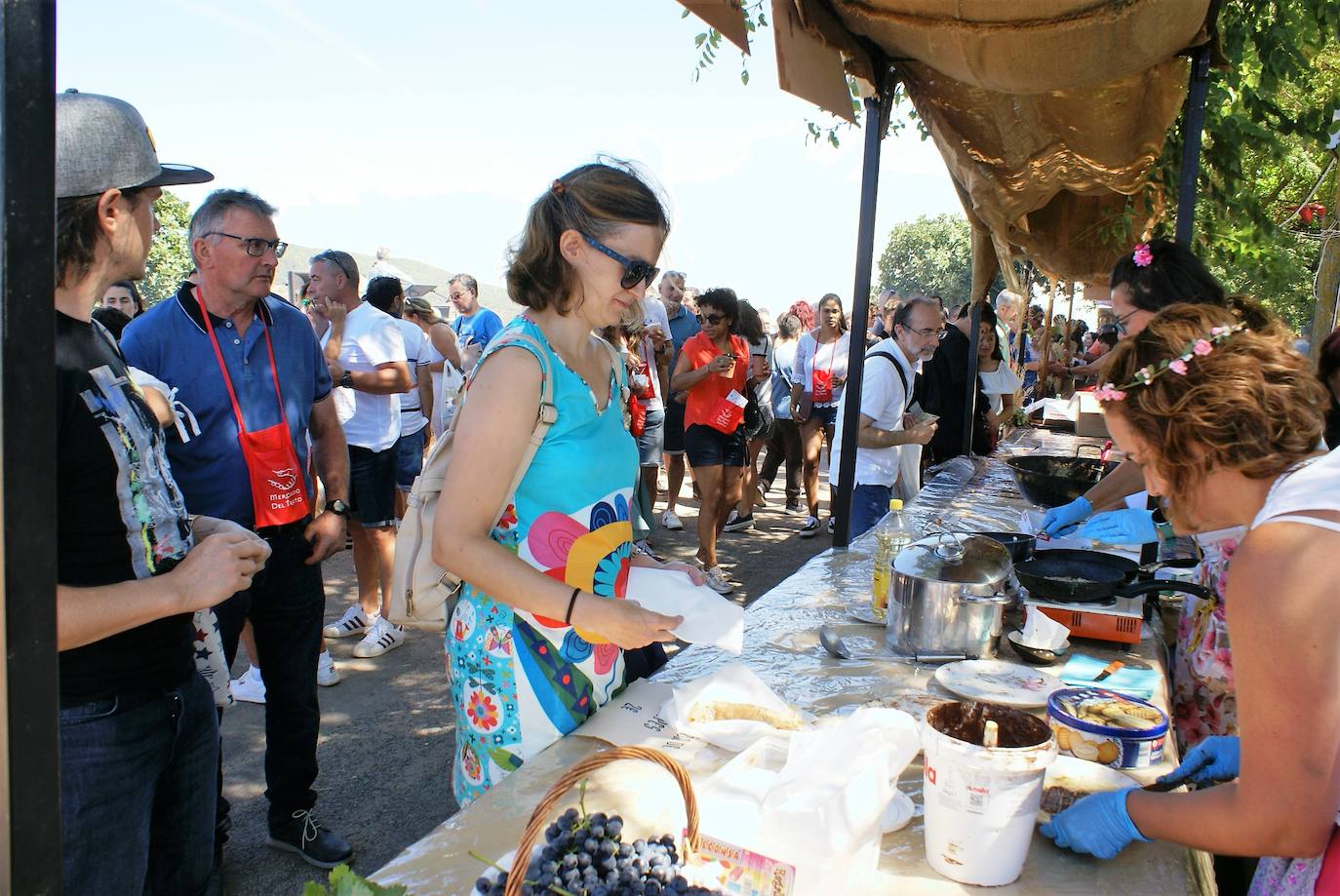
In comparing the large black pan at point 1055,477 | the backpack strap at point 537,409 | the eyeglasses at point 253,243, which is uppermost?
the eyeglasses at point 253,243

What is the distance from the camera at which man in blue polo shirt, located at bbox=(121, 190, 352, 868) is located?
2443 mm

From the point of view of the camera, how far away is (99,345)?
62.3 inches

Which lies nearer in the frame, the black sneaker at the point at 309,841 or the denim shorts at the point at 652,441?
the black sneaker at the point at 309,841

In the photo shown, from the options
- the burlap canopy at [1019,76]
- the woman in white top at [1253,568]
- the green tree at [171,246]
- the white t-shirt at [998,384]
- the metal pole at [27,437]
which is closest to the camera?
the metal pole at [27,437]

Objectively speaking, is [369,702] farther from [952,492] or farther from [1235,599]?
[1235,599]

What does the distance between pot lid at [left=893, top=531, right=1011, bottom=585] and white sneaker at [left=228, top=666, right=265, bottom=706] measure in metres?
3.10

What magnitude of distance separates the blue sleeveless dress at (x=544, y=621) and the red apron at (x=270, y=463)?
1170 mm

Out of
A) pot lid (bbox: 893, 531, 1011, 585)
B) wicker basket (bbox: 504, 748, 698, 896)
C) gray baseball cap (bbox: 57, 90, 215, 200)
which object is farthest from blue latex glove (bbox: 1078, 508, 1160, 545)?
gray baseball cap (bbox: 57, 90, 215, 200)

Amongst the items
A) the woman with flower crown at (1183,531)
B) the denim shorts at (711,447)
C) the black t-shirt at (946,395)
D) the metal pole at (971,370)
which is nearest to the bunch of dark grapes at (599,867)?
the woman with flower crown at (1183,531)

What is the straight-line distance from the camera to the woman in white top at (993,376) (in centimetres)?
637

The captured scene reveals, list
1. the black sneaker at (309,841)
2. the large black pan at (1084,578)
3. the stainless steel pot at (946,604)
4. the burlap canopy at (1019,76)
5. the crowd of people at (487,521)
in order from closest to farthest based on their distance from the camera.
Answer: the crowd of people at (487,521), the stainless steel pot at (946,604), the large black pan at (1084,578), the burlap canopy at (1019,76), the black sneaker at (309,841)

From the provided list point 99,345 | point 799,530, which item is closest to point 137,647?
point 99,345

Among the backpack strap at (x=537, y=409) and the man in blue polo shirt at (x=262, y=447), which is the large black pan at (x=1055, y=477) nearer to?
the backpack strap at (x=537, y=409)

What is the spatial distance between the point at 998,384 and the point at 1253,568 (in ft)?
18.2
